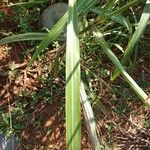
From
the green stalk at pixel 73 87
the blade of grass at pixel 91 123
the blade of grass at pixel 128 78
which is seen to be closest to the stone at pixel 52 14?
the blade of grass at pixel 128 78

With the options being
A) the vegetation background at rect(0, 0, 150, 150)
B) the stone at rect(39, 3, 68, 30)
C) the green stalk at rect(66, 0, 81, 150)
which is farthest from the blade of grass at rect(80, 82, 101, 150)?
the stone at rect(39, 3, 68, 30)

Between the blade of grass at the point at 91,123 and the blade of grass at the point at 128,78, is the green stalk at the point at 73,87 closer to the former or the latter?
the blade of grass at the point at 128,78

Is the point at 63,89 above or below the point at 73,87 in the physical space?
below

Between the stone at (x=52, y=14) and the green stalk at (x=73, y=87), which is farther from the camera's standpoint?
the stone at (x=52, y=14)

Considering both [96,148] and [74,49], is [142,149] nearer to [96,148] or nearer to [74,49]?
[96,148]

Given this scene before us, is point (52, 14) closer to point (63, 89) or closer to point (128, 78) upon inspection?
point (63, 89)

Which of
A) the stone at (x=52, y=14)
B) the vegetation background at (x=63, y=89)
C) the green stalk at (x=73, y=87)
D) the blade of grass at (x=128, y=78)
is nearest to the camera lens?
the green stalk at (x=73, y=87)

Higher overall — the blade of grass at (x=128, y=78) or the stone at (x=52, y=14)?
the stone at (x=52, y=14)

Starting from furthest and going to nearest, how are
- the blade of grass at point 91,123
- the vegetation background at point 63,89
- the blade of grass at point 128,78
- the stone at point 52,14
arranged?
1. the stone at point 52,14
2. the vegetation background at point 63,89
3. the blade of grass at point 91,123
4. the blade of grass at point 128,78

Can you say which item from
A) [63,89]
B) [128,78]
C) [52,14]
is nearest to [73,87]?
[128,78]
